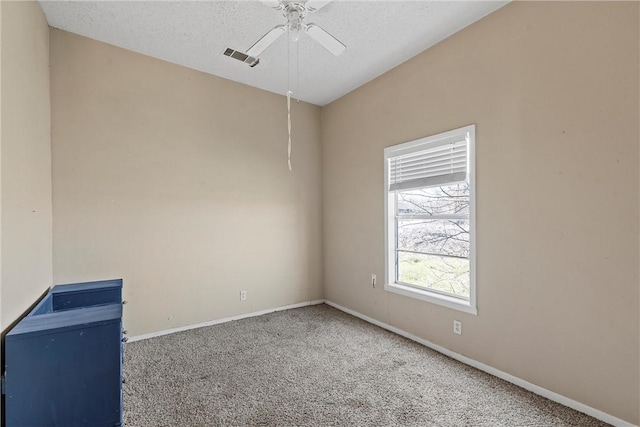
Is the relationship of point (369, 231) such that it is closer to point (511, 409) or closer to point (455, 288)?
point (455, 288)

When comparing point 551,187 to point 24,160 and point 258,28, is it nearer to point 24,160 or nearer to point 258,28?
point 258,28

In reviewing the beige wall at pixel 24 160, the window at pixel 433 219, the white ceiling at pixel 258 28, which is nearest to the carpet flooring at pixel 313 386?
the window at pixel 433 219

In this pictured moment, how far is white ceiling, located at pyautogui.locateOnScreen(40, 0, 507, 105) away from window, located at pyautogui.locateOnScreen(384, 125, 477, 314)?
0.91 meters

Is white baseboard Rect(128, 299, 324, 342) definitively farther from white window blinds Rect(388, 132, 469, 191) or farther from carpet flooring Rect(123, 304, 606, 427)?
white window blinds Rect(388, 132, 469, 191)

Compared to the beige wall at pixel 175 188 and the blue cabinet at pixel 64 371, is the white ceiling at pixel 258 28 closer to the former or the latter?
the beige wall at pixel 175 188

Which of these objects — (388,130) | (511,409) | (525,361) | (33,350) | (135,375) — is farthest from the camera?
(388,130)

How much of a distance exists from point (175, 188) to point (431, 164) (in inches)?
105

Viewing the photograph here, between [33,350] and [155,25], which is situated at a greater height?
[155,25]

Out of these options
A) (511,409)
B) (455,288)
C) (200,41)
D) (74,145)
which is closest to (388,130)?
(455,288)

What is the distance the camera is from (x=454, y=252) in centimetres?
275

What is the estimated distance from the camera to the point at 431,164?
9.41 feet

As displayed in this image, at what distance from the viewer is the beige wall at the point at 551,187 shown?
5.69 ft

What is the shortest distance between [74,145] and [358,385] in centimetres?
318

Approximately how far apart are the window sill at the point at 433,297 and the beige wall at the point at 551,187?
58mm
